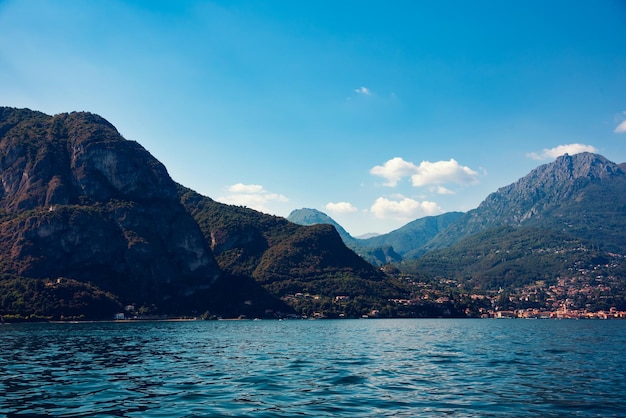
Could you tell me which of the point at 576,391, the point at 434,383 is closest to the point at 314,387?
the point at 434,383

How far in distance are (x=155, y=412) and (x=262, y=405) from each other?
5947 millimetres

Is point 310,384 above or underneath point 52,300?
above

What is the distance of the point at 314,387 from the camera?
34.3 meters

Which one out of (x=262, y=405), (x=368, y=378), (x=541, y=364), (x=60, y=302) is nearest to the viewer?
(x=262, y=405)

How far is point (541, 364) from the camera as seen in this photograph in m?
47.6

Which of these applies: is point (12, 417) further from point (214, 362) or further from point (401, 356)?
point (401, 356)

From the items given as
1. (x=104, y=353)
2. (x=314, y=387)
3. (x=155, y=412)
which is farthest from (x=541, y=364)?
(x=104, y=353)

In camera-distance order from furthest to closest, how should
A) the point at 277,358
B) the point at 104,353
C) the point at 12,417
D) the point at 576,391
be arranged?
1. the point at 104,353
2. the point at 277,358
3. the point at 576,391
4. the point at 12,417

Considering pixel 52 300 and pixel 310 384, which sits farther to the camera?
pixel 52 300

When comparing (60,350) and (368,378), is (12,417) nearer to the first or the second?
(368,378)

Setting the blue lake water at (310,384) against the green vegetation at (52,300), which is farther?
the green vegetation at (52,300)

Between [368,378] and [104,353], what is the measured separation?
34.4 metres

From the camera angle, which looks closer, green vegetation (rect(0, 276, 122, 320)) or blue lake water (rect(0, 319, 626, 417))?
blue lake water (rect(0, 319, 626, 417))

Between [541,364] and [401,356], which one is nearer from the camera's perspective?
[541,364]
